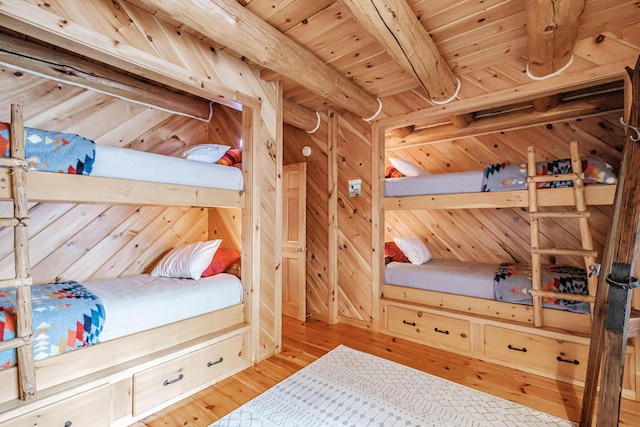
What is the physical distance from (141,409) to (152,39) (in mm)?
2263

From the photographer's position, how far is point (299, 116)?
10.9ft

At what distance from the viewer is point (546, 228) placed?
121 inches

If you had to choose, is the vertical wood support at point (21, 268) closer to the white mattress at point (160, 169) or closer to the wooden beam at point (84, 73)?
the white mattress at point (160, 169)

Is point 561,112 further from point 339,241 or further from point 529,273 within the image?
point 339,241

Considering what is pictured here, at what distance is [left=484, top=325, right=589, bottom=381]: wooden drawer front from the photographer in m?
2.12

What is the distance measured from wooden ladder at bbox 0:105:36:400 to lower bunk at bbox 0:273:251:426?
0.19ft

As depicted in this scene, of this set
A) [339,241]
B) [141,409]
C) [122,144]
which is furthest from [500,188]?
[122,144]

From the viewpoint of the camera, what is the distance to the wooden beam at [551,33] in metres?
1.53

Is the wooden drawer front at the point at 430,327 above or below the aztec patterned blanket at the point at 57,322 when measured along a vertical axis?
below

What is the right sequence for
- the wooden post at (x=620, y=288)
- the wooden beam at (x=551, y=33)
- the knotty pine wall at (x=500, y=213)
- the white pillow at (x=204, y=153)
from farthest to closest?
the knotty pine wall at (x=500, y=213), the white pillow at (x=204, y=153), the wooden beam at (x=551, y=33), the wooden post at (x=620, y=288)

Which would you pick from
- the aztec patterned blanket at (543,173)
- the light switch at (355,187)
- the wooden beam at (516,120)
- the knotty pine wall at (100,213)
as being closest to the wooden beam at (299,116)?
the knotty pine wall at (100,213)

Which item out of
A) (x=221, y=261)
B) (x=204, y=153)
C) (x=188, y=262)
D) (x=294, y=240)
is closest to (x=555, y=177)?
(x=294, y=240)

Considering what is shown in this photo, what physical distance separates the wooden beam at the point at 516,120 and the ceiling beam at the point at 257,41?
57.2 inches

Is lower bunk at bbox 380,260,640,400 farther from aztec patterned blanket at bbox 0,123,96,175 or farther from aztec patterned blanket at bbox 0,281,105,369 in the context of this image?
aztec patterned blanket at bbox 0,123,96,175
